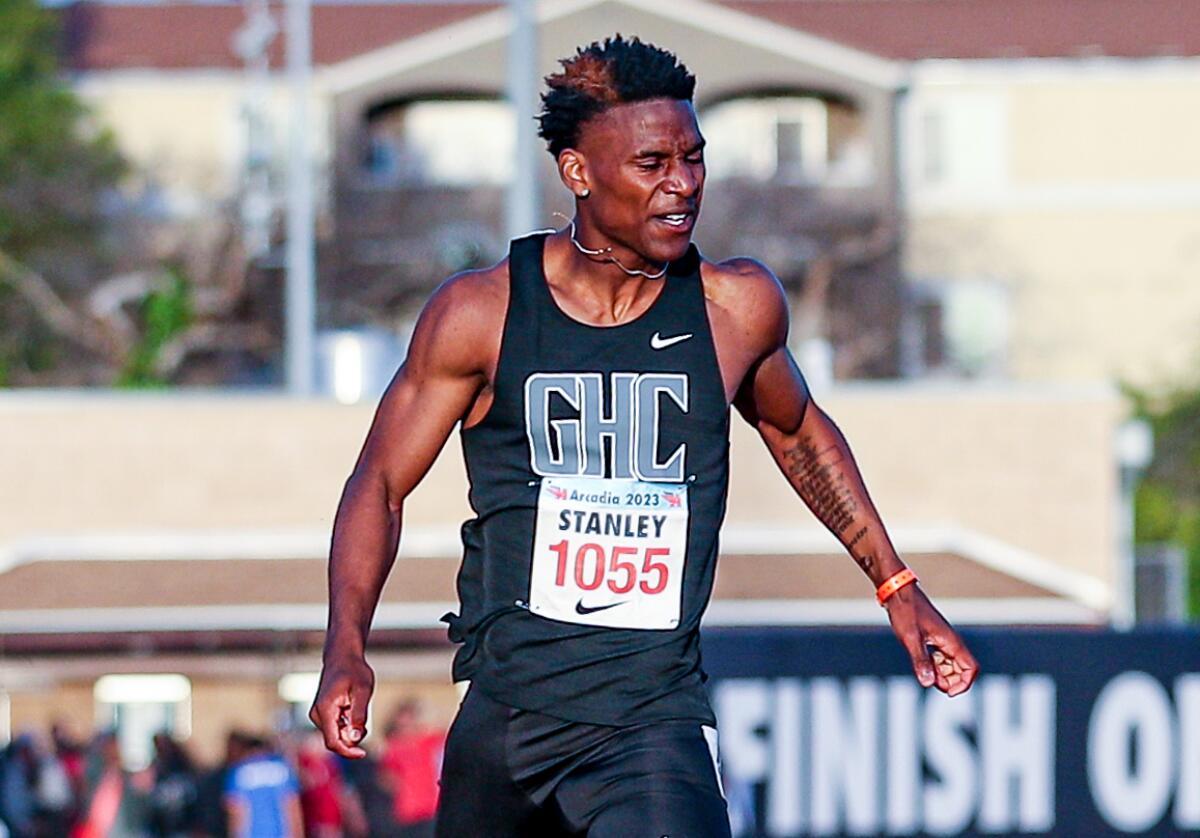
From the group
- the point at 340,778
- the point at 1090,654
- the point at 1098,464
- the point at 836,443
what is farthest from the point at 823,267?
the point at 836,443

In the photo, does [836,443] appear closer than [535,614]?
No

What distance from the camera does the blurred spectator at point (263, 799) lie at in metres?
15.4

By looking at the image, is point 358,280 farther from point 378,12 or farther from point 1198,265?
point 1198,265

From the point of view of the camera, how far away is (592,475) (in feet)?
17.8

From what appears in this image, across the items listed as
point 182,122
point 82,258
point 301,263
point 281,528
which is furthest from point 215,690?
point 182,122

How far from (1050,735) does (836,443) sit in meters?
6.26

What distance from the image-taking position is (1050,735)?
38.6 feet

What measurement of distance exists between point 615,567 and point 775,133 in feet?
135

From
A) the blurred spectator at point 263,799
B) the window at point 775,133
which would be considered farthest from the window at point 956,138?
the blurred spectator at point 263,799

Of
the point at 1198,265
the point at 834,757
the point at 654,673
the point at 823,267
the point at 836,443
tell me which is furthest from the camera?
the point at 1198,265

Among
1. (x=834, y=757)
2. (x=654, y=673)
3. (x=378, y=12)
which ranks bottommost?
(x=834, y=757)

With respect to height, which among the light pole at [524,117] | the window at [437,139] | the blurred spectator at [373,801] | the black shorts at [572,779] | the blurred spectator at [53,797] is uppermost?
the window at [437,139]

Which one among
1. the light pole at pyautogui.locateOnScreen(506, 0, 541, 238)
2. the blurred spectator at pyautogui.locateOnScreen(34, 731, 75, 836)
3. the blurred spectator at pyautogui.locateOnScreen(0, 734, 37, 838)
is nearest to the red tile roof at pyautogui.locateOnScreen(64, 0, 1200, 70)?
the light pole at pyautogui.locateOnScreen(506, 0, 541, 238)

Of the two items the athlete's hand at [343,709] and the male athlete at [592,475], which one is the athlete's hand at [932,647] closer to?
the male athlete at [592,475]
